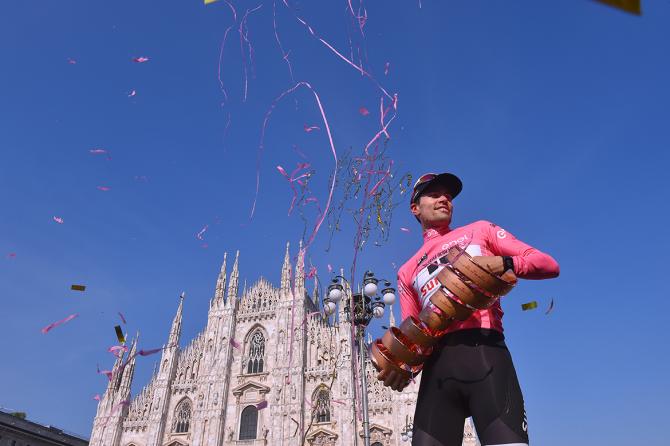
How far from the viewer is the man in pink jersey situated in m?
2.26

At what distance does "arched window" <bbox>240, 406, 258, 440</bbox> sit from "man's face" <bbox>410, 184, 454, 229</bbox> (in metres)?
27.4

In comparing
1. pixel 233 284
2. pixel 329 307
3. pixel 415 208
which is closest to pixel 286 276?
pixel 233 284

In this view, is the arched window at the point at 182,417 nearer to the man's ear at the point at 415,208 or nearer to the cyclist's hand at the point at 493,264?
the man's ear at the point at 415,208

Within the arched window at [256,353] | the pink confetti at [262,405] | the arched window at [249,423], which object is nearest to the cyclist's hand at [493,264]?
the pink confetti at [262,405]

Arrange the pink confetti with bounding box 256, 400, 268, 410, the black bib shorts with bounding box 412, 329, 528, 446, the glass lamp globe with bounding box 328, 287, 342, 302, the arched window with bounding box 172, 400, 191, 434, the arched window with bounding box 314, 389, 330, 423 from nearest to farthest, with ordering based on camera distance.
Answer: the black bib shorts with bounding box 412, 329, 528, 446
the glass lamp globe with bounding box 328, 287, 342, 302
the arched window with bounding box 314, 389, 330, 423
the pink confetti with bounding box 256, 400, 268, 410
the arched window with bounding box 172, 400, 191, 434

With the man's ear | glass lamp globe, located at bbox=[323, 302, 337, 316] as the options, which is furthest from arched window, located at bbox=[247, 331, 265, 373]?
the man's ear

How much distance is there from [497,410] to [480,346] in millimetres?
343

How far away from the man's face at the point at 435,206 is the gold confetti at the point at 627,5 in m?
1.77

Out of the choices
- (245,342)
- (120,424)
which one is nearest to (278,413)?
(245,342)

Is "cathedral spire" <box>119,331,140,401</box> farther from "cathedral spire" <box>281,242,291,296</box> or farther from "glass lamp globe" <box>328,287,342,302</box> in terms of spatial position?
"glass lamp globe" <box>328,287,342,302</box>

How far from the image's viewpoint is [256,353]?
29703mm

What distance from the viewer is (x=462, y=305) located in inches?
93.7

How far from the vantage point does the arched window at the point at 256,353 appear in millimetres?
29183

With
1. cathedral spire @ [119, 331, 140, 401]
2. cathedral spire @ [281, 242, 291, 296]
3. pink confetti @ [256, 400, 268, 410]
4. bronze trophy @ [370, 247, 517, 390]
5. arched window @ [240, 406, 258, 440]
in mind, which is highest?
cathedral spire @ [281, 242, 291, 296]
